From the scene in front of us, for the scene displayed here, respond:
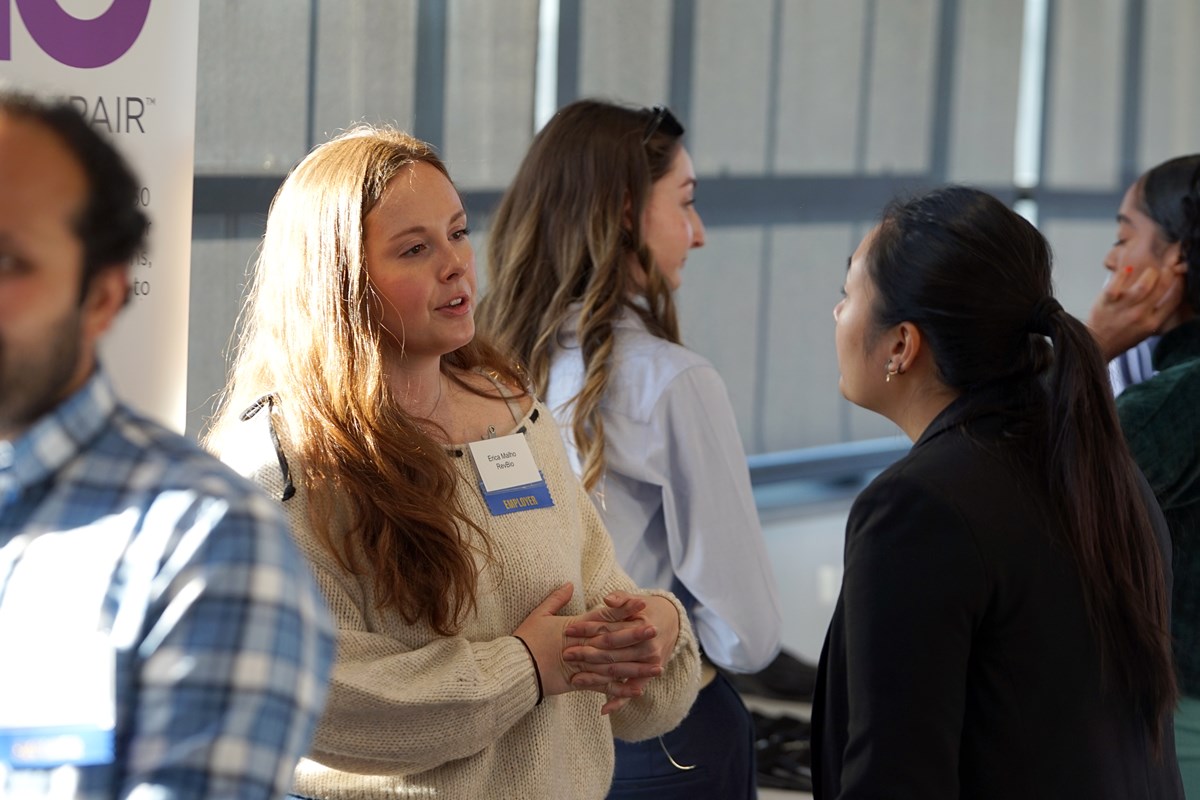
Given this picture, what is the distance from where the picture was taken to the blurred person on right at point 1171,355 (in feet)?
7.19

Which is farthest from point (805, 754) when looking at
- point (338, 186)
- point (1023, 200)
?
point (1023, 200)

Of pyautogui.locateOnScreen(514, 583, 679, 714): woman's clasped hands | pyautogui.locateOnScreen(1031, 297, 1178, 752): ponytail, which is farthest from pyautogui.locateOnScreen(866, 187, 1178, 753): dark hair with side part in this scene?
pyautogui.locateOnScreen(514, 583, 679, 714): woman's clasped hands

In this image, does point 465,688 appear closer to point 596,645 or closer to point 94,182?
point 596,645

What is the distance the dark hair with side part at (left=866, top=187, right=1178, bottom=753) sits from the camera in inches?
59.0

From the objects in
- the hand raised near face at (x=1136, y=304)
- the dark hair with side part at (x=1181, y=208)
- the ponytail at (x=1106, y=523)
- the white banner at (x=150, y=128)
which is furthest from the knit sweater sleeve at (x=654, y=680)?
the dark hair with side part at (x=1181, y=208)

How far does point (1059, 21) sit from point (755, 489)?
2808 mm

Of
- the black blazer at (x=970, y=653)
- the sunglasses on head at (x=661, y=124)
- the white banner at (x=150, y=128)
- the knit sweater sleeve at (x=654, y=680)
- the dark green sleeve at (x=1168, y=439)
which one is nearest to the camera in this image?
the black blazer at (x=970, y=653)

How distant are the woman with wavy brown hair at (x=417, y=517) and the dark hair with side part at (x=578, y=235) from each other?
0.56 metres

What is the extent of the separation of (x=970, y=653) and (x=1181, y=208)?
4.95 ft

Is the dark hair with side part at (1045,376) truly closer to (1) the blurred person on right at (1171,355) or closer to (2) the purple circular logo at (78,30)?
(1) the blurred person on right at (1171,355)

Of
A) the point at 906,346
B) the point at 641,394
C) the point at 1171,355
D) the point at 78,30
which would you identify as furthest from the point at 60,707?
the point at 1171,355

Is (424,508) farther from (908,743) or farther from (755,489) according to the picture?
(755,489)

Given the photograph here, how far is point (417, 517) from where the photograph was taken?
161 centimetres

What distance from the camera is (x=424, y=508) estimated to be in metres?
1.62
